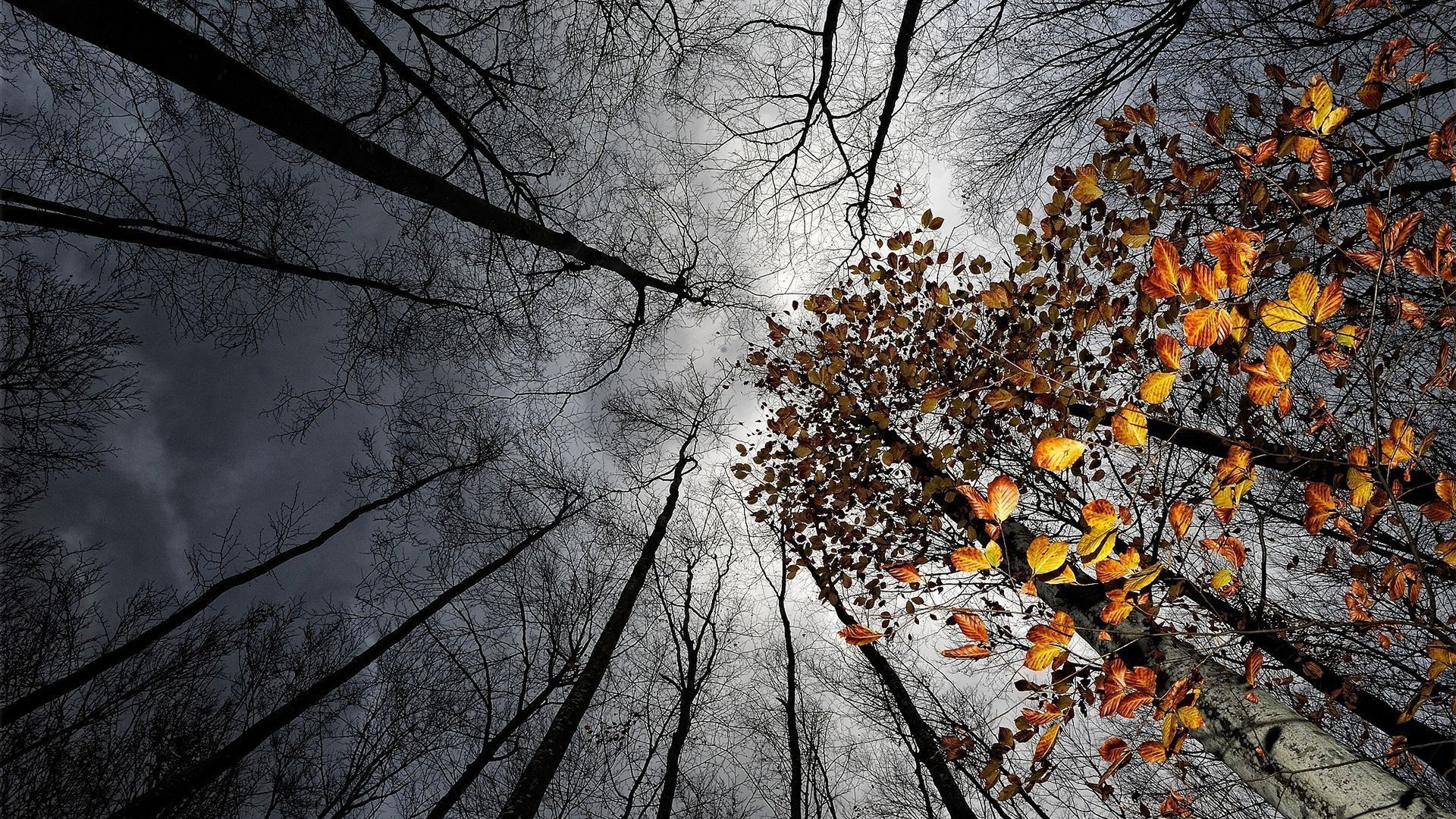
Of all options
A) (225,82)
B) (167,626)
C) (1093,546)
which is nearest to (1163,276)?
(1093,546)

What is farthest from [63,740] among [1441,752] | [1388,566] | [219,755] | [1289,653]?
[1388,566]

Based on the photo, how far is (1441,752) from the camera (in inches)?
133

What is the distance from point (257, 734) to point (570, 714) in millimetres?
2754

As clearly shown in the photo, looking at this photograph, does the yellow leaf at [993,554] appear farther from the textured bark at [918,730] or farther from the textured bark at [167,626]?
the textured bark at [167,626]

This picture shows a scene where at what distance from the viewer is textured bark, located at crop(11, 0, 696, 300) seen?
2.26 metres

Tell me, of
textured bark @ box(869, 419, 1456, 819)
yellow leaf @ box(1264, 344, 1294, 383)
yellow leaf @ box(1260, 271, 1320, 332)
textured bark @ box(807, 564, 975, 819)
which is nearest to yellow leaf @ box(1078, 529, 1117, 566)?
textured bark @ box(869, 419, 1456, 819)

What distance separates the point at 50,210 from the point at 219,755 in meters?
4.65

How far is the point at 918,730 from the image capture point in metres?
6.12

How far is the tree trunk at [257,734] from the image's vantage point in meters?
3.93

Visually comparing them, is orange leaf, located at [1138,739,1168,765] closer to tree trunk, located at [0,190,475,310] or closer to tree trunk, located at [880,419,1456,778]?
tree trunk, located at [880,419,1456,778]

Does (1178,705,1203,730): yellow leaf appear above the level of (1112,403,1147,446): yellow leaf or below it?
below

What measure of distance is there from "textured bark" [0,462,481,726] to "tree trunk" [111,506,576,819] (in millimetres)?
1265

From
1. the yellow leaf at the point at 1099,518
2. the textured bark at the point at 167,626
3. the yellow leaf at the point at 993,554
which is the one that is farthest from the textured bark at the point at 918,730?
the textured bark at the point at 167,626

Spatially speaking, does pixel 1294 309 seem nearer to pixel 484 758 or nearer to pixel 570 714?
pixel 570 714
